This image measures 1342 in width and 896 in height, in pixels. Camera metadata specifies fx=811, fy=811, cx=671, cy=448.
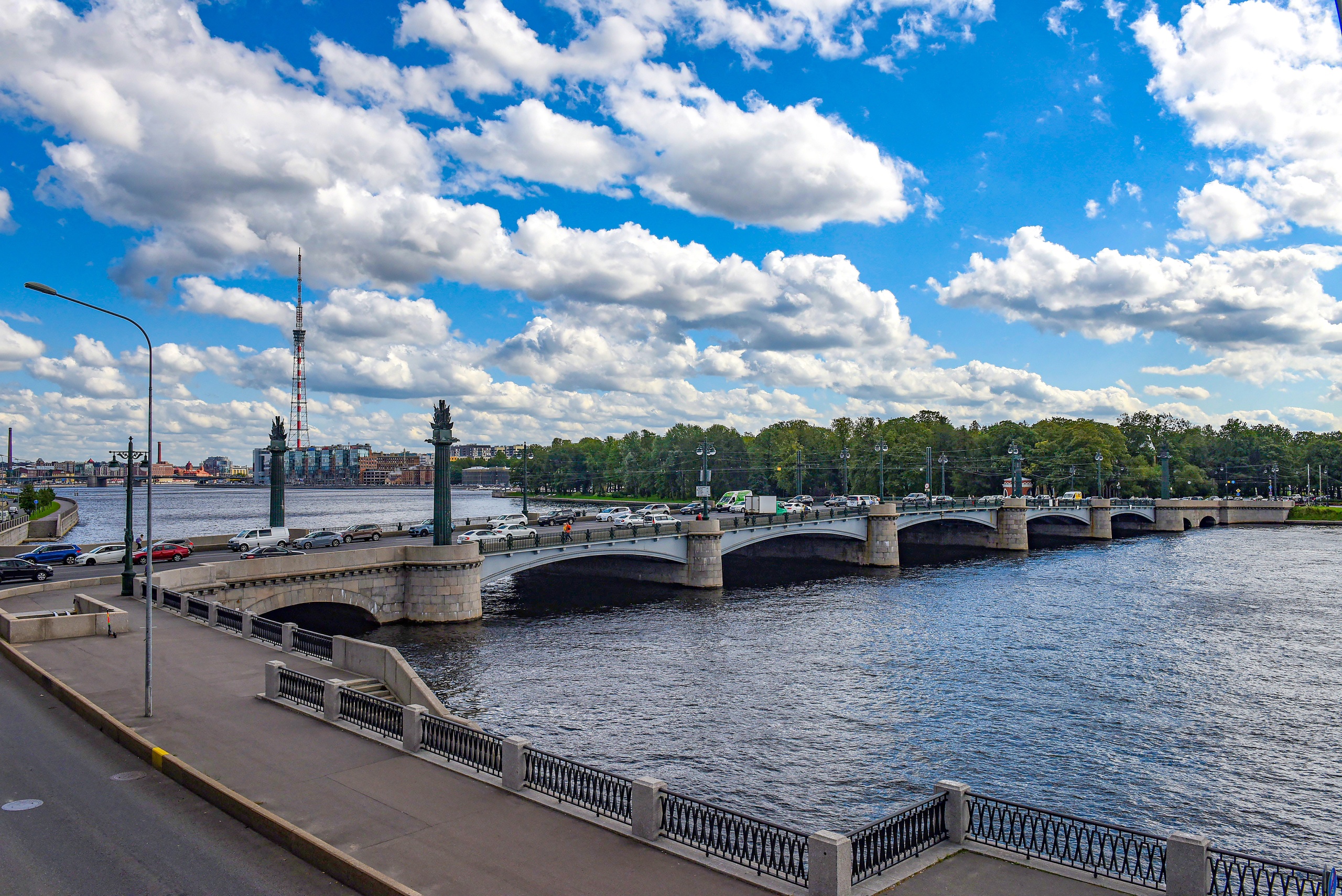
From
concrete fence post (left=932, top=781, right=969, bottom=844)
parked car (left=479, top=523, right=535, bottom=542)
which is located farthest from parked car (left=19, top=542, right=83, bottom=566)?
concrete fence post (left=932, top=781, right=969, bottom=844)

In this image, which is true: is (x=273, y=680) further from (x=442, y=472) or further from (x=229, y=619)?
(x=442, y=472)

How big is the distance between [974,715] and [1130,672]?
11.0 meters

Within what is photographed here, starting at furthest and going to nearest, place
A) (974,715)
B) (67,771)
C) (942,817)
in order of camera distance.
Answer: (974,715), (67,771), (942,817)

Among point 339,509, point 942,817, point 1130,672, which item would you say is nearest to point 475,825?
point 942,817

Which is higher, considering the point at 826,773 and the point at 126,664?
the point at 126,664

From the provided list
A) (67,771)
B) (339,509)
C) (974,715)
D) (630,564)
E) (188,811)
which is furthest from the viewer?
(339,509)

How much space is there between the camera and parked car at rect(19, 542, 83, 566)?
157 feet

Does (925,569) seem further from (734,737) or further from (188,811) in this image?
(188,811)

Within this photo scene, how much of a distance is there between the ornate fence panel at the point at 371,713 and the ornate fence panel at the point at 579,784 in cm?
370

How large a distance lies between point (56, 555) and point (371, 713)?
44556 mm

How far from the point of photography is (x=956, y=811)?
1226 centimetres

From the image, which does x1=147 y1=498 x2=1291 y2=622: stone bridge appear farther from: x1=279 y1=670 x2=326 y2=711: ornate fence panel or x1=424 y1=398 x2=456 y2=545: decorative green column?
x1=279 y1=670 x2=326 y2=711: ornate fence panel

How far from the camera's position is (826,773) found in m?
23.2

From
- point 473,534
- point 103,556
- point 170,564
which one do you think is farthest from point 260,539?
point 473,534
